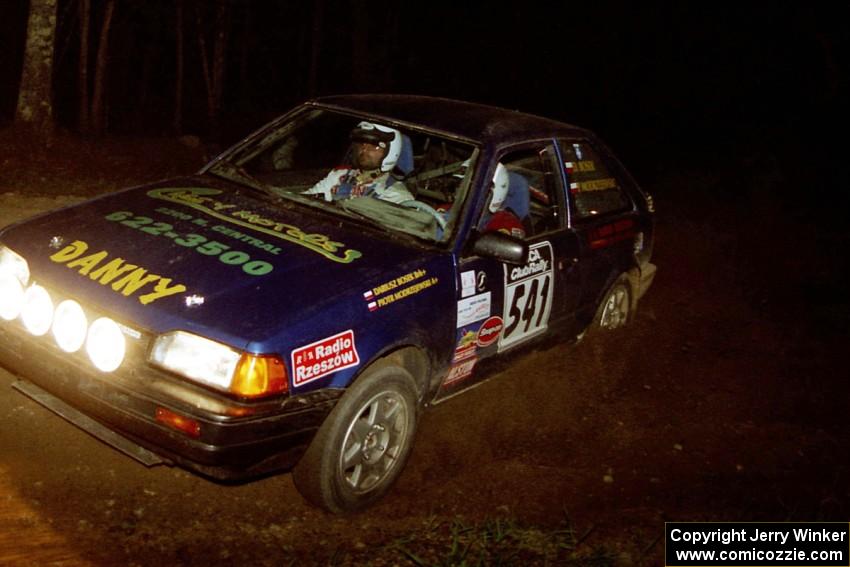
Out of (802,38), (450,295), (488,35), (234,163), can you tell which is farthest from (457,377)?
(488,35)

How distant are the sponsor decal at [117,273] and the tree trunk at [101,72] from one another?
755 centimetres

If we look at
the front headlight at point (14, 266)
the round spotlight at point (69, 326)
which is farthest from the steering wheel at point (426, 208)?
the front headlight at point (14, 266)

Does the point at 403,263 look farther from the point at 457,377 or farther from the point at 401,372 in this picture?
the point at 457,377

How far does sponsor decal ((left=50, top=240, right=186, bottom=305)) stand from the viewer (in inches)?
134

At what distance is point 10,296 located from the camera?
371 centimetres

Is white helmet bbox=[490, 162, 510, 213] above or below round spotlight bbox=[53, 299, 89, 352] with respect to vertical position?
above

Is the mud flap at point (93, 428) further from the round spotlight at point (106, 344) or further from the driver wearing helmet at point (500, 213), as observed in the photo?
the driver wearing helmet at point (500, 213)

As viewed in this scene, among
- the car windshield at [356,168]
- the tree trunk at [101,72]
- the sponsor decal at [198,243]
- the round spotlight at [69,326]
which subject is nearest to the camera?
the round spotlight at [69,326]

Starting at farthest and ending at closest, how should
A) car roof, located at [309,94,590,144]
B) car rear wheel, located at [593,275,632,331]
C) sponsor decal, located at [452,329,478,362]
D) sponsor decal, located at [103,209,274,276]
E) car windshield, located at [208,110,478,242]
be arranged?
car rear wheel, located at [593,275,632,331] → car roof, located at [309,94,590,144] → car windshield, located at [208,110,478,242] → sponsor decal, located at [452,329,478,362] → sponsor decal, located at [103,209,274,276]

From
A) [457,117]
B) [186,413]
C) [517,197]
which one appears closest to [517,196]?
[517,197]

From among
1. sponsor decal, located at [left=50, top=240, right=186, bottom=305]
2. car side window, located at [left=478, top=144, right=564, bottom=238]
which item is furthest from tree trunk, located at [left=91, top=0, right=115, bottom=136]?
sponsor decal, located at [left=50, top=240, right=186, bottom=305]

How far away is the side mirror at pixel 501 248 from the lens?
400 centimetres

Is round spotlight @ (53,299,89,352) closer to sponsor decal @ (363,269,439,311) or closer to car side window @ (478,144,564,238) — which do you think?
sponsor decal @ (363,269,439,311)

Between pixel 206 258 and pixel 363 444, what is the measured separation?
1.06 meters
